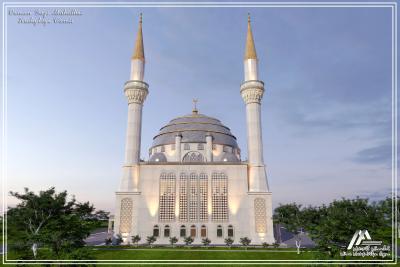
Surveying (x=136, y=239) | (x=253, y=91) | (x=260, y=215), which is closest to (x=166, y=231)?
(x=136, y=239)

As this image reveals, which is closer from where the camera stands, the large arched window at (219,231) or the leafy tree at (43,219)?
the leafy tree at (43,219)

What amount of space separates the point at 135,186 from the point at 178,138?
1270 cm

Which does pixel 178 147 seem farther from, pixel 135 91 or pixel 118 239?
pixel 118 239

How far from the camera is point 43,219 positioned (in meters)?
23.8

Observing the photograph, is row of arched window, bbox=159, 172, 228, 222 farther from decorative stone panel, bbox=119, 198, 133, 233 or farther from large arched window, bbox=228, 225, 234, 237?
decorative stone panel, bbox=119, 198, 133, 233

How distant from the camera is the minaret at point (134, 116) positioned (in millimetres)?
47281

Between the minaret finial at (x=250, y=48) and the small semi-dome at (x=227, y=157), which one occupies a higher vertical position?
the minaret finial at (x=250, y=48)

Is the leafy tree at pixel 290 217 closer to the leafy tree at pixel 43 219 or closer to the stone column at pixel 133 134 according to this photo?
the stone column at pixel 133 134

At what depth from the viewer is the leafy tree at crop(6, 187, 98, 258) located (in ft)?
67.5

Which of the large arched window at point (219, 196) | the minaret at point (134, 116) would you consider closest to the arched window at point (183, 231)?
the large arched window at point (219, 196)

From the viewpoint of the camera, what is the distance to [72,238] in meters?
21.1

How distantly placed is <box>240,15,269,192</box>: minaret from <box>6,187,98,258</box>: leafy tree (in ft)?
90.0

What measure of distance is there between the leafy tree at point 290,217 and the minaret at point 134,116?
21634mm

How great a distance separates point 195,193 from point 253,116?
1577 cm
